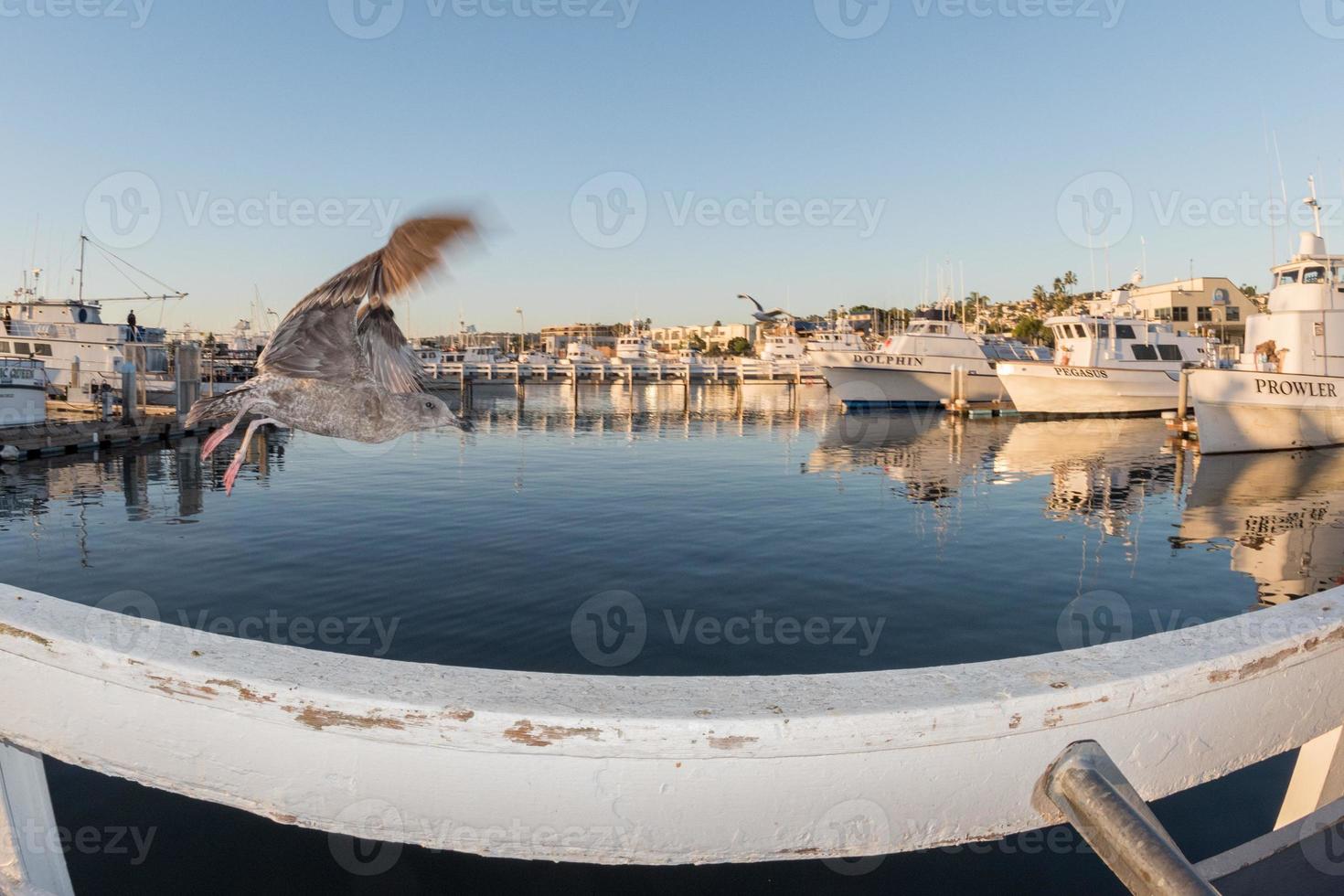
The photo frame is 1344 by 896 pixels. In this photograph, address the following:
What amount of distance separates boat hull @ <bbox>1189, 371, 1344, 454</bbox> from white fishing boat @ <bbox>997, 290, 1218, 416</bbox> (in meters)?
10.6

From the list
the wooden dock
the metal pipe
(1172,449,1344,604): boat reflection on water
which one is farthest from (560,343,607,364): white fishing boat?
the metal pipe

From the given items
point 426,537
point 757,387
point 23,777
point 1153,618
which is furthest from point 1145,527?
point 757,387

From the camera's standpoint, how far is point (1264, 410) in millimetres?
19688

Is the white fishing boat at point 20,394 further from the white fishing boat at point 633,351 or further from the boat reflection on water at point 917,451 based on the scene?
the white fishing boat at point 633,351

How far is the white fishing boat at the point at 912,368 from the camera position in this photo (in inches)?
1393

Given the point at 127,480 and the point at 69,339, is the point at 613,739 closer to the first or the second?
the point at 127,480

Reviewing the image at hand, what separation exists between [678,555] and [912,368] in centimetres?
2797

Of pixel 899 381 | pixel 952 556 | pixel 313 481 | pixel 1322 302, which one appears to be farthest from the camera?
pixel 899 381

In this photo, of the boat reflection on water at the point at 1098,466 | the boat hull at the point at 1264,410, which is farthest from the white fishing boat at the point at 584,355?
the boat hull at the point at 1264,410

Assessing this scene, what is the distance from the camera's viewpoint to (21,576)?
376 inches

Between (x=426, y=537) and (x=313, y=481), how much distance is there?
257 inches

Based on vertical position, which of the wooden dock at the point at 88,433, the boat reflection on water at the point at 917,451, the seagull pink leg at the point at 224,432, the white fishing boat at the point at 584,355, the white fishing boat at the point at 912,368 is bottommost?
the boat reflection on water at the point at 917,451

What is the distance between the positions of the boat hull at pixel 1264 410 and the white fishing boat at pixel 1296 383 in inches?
0.8

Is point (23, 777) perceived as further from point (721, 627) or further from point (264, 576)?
point (264, 576)
